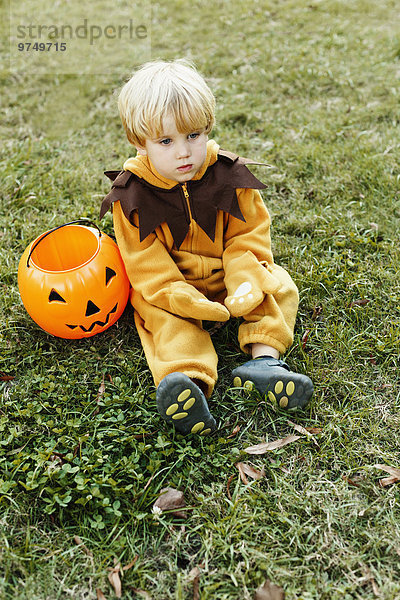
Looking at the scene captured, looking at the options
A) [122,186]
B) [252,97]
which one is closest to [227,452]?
[122,186]

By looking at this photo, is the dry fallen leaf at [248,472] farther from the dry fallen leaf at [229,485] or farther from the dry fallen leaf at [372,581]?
the dry fallen leaf at [372,581]

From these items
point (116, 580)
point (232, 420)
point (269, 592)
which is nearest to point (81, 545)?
point (116, 580)

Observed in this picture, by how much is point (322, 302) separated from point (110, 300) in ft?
4.21

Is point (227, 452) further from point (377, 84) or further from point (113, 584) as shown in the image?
point (377, 84)

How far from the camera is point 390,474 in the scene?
2607 mm

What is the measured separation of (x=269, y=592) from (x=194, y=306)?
4.34 ft

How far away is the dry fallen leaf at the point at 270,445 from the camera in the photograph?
274cm

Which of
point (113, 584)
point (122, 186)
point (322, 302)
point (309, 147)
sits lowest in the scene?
point (113, 584)

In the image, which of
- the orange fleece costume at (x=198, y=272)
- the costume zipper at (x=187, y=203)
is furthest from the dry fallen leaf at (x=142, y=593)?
the costume zipper at (x=187, y=203)

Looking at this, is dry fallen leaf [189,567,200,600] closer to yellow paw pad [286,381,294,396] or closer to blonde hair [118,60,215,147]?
yellow paw pad [286,381,294,396]

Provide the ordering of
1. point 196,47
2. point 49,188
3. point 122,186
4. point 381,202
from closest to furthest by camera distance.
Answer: point 122,186
point 381,202
point 49,188
point 196,47

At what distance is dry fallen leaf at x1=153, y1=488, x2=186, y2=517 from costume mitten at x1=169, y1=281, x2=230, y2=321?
0.86 m

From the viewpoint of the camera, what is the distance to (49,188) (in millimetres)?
4535

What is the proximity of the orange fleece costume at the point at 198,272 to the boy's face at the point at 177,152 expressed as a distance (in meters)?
0.14
